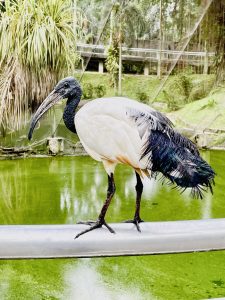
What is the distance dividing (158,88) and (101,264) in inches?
85.7

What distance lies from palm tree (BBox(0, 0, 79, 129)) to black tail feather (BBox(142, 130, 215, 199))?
254cm

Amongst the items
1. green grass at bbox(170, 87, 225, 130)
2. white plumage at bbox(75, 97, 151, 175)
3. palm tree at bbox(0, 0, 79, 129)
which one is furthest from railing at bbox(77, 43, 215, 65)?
white plumage at bbox(75, 97, 151, 175)

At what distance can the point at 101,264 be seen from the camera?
1.91 metres

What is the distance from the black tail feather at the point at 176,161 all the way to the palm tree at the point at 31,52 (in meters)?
2.54

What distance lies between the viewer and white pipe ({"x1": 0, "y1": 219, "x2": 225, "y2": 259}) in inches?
25.1

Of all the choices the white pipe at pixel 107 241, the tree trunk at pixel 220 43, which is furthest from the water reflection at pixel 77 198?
the white pipe at pixel 107 241

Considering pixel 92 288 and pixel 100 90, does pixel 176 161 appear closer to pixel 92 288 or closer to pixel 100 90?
pixel 92 288

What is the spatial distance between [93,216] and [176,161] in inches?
64.4

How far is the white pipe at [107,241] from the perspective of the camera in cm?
64

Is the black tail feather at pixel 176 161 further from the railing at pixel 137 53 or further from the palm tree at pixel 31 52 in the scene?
the railing at pixel 137 53

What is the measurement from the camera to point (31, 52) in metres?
3.24

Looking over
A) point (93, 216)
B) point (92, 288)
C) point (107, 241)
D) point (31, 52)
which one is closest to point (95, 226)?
point (107, 241)

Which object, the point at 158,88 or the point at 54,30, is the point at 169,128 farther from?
the point at 158,88

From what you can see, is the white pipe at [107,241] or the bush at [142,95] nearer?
the white pipe at [107,241]
